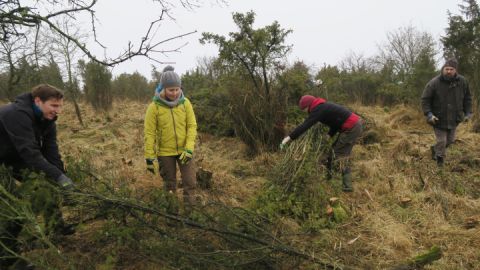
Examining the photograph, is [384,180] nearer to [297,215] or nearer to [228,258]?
[297,215]

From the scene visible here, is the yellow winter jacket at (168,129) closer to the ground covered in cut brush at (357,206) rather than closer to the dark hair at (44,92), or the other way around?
the ground covered in cut brush at (357,206)

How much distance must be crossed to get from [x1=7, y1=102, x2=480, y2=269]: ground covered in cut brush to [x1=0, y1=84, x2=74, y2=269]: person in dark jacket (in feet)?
1.14

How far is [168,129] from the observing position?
3451mm

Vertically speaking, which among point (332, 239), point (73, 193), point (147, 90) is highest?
point (147, 90)

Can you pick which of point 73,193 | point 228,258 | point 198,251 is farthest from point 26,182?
point 228,258

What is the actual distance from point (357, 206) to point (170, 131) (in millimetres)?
2273

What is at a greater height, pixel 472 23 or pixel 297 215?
pixel 472 23

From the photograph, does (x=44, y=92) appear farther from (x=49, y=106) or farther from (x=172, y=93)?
(x=172, y=93)

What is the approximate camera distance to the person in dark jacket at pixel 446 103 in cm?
491

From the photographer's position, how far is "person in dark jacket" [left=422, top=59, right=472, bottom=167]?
491 cm

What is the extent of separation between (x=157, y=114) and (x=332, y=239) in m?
2.05

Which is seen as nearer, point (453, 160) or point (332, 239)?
point (332, 239)

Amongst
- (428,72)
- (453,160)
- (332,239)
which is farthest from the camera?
(428,72)

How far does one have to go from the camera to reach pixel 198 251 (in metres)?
2.42
